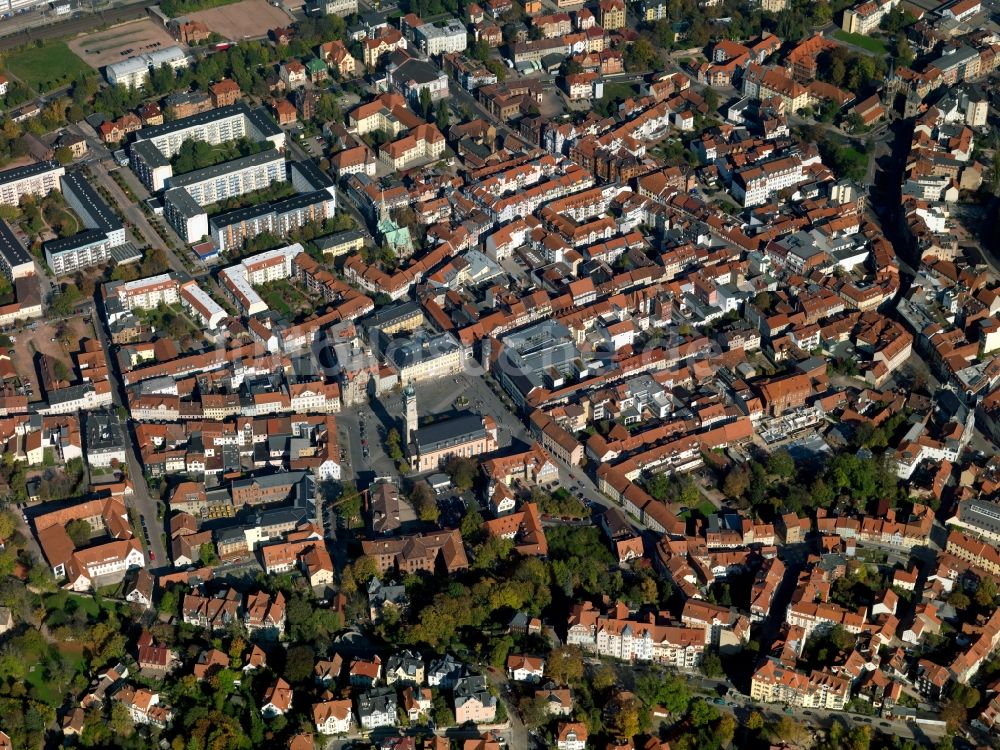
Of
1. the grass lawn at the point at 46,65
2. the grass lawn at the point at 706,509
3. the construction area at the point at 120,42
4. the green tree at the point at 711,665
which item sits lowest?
the grass lawn at the point at 706,509

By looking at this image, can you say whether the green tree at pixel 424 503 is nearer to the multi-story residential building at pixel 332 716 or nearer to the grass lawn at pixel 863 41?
the multi-story residential building at pixel 332 716

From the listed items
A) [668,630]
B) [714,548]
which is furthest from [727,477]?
[668,630]

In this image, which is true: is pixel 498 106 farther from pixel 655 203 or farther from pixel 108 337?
pixel 108 337

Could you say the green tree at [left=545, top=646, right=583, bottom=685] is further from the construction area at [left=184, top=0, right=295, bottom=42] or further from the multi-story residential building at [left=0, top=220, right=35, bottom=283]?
the construction area at [left=184, top=0, right=295, bottom=42]

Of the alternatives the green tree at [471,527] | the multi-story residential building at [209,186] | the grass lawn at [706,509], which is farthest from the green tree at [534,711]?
the multi-story residential building at [209,186]

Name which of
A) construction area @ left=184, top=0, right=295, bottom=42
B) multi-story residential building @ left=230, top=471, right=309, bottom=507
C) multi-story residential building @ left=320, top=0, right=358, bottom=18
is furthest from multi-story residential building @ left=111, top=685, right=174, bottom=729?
multi-story residential building @ left=320, top=0, right=358, bottom=18
